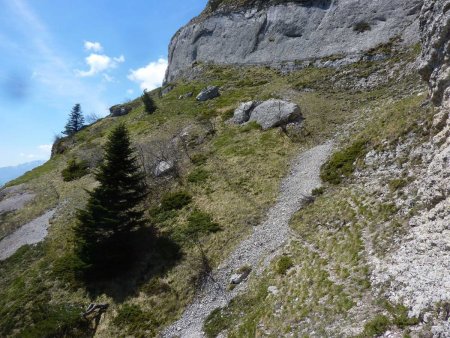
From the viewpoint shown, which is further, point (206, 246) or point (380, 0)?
point (380, 0)

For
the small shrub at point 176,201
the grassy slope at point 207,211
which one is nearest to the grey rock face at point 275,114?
the grassy slope at point 207,211

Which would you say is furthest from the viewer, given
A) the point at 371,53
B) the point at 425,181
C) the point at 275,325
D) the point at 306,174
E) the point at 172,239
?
the point at 371,53

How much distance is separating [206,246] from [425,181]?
14921 millimetres

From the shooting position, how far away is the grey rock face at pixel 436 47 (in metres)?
17.2

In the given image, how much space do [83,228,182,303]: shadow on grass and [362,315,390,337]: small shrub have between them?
15016mm

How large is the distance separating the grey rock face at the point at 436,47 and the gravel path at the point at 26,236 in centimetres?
3519

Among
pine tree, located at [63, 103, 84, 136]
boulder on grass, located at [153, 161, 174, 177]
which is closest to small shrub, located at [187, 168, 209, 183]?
boulder on grass, located at [153, 161, 174, 177]

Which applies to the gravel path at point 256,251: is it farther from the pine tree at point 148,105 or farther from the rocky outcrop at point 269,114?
the pine tree at point 148,105

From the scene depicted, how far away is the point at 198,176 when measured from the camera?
34.2 metres

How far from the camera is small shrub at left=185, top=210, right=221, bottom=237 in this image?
25978 millimetres

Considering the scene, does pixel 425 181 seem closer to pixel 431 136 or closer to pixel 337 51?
pixel 431 136

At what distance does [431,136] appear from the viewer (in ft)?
63.0

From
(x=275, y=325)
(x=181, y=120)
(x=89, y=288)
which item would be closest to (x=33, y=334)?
(x=89, y=288)

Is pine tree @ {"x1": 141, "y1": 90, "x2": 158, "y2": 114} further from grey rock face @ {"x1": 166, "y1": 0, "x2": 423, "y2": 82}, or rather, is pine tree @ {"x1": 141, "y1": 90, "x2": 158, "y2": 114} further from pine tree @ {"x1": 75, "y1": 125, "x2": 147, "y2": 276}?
pine tree @ {"x1": 75, "y1": 125, "x2": 147, "y2": 276}
